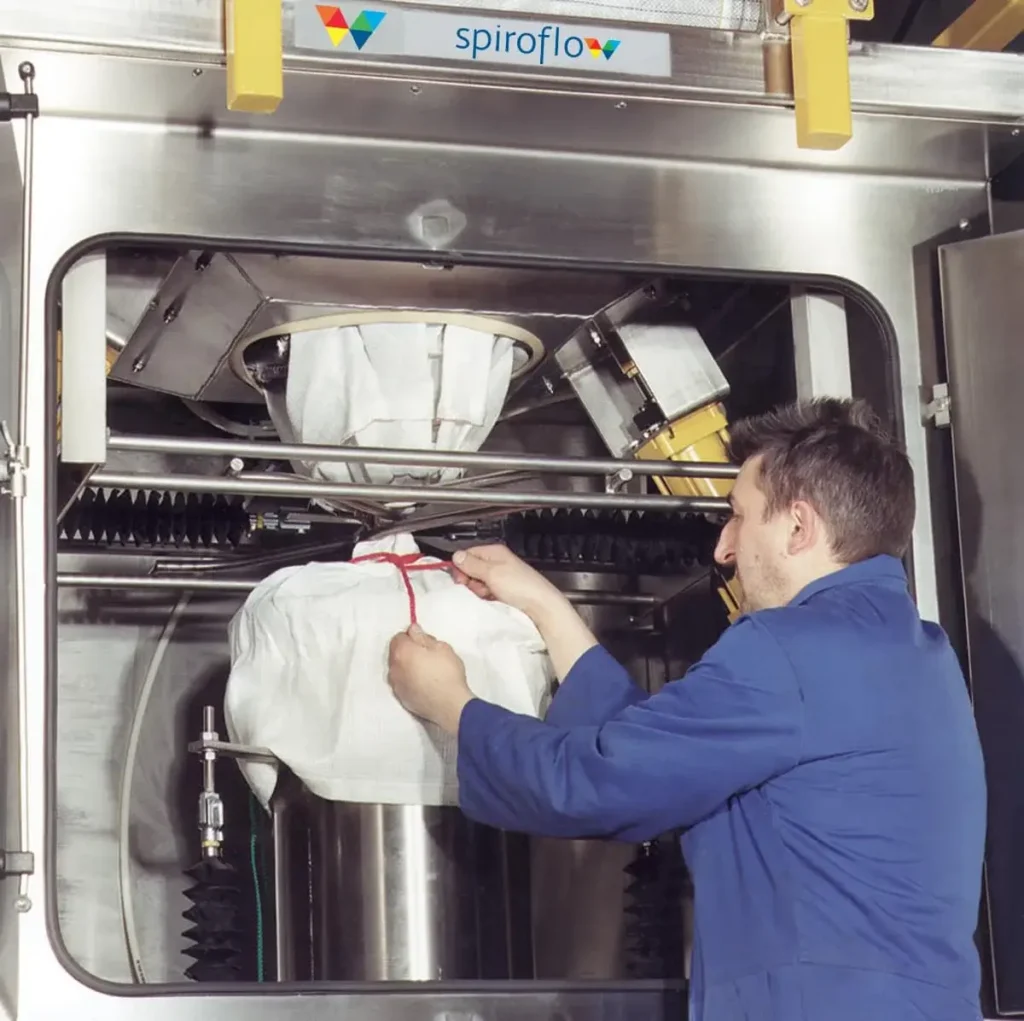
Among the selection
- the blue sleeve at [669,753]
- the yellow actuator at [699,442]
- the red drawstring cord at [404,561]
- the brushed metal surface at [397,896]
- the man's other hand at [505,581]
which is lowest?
the brushed metal surface at [397,896]

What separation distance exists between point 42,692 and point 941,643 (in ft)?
2.41

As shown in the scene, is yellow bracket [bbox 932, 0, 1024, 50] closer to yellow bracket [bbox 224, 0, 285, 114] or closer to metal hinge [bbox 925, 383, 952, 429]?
metal hinge [bbox 925, 383, 952, 429]

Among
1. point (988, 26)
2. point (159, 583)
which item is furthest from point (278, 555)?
point (988, 26)

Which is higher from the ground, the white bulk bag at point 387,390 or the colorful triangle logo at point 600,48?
the colorful triangle logo at point 600,48

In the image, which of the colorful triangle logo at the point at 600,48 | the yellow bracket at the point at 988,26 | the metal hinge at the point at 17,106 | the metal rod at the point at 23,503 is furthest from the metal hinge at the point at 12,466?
the yellow bracket at the point at 988,26

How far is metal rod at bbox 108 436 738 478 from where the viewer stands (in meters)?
1.47

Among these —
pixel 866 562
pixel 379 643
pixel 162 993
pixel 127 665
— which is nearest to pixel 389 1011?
pixel 162 993

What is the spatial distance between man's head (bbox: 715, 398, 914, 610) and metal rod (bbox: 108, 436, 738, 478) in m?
0.14

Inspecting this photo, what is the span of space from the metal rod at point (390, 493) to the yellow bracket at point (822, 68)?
0.36m

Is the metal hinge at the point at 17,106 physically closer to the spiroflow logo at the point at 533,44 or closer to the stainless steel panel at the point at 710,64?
the stainless steel panel at the point at 710,64

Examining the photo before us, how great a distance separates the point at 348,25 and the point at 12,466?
0.46 metres

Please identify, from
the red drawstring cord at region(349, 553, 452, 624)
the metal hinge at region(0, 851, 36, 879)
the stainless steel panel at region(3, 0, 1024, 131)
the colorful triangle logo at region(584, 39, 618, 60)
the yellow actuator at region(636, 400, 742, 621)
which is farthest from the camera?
the yellow actuator at region(636, 400, 742, 621)

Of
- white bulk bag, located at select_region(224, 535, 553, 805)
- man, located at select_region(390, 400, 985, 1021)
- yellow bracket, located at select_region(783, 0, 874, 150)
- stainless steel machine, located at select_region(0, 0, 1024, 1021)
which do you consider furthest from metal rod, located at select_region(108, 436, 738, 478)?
yellow bracket, located at select_region(783, 0, 874, 150)

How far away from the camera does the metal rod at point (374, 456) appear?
1468 millimetres
